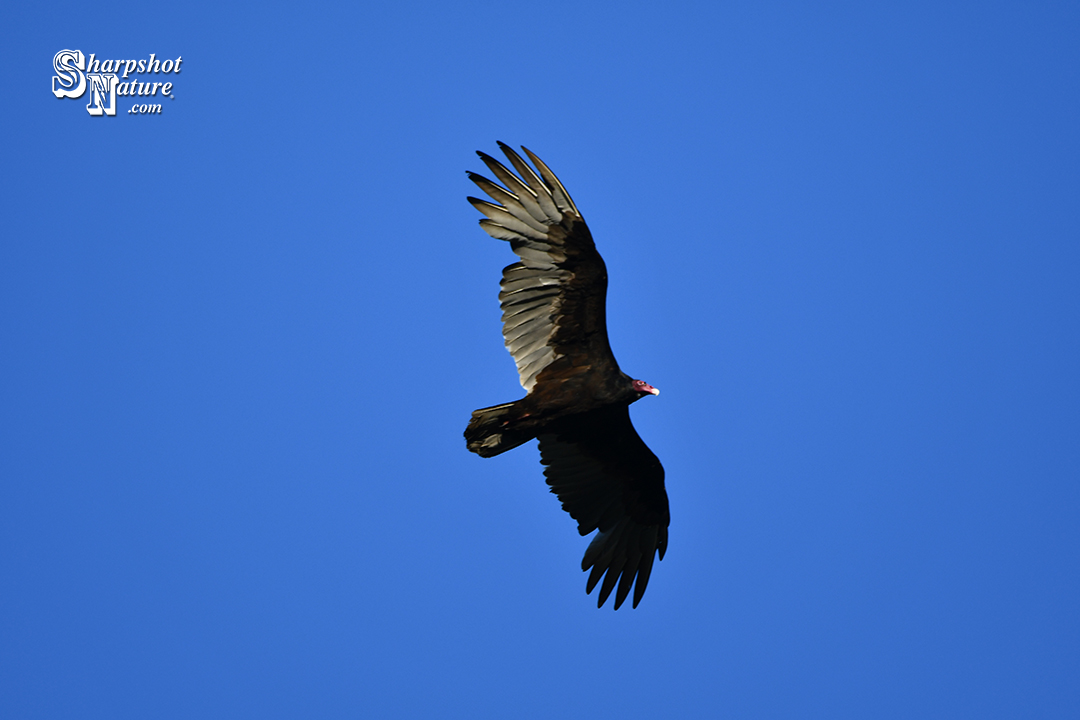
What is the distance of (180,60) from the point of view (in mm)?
16141

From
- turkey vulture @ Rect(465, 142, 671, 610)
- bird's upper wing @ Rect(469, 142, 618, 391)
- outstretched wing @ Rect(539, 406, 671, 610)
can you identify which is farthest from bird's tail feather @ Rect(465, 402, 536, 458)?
outstretched wing @ Rect(539, 406, 671, 610)

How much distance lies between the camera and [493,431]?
9.73 m

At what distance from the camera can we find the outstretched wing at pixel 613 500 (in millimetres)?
10984

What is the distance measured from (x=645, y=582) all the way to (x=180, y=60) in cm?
1162

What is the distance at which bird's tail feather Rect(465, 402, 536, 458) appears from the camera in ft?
31.4

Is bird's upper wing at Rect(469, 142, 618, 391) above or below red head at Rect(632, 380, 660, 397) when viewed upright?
above

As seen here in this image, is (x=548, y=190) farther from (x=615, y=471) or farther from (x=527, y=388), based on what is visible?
(x=615, y=471)

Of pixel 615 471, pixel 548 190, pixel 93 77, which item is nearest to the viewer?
pixel 548 190

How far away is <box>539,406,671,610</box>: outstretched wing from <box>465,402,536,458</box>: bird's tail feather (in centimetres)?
107

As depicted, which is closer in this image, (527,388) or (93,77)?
(527,388)

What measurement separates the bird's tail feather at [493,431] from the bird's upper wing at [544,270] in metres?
0.49

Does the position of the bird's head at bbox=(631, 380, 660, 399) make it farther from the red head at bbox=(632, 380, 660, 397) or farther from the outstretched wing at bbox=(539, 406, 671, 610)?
the outstretched wing at bbox=(539, 406, 671, 610)

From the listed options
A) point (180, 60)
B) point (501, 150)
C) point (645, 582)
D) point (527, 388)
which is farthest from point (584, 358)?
point (180, 60)

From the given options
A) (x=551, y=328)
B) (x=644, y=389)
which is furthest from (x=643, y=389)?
(x=551, y=328)
